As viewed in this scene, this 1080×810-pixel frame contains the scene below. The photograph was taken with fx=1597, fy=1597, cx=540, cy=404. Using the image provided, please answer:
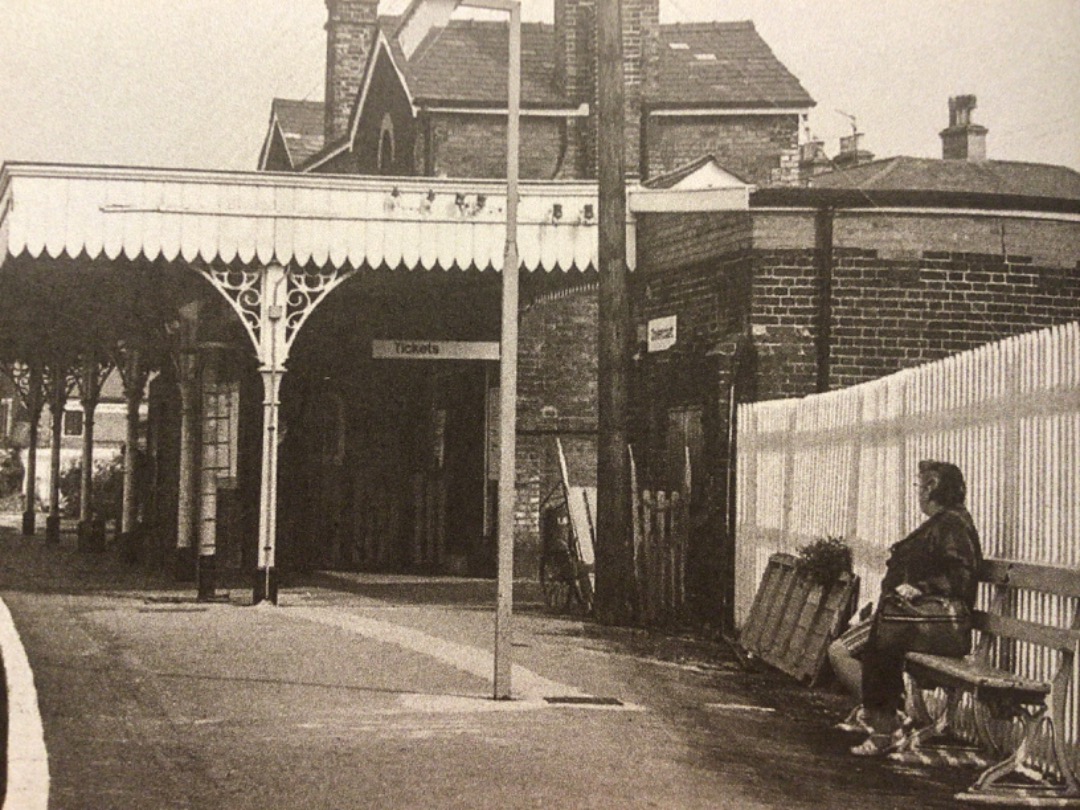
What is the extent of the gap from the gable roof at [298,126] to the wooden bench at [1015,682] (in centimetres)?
2604

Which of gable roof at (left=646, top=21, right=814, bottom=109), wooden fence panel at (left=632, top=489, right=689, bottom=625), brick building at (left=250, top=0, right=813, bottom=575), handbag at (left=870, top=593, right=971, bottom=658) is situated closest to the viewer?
handbag at (left=870, top=593, right=971, bottom=658)

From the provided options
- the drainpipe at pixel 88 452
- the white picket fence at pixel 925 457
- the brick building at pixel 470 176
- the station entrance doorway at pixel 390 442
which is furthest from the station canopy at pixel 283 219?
the drainpipe at pixel 88 452

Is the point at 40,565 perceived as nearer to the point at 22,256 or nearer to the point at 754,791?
the point at 22,256

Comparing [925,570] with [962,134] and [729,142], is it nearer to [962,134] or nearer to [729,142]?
[729,142]

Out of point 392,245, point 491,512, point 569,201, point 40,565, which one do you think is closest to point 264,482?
point 392,245

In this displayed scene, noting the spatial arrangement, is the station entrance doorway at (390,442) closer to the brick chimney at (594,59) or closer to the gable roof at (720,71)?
the brick chimney at (594,59)

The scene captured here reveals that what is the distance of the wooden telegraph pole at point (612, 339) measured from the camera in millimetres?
14023

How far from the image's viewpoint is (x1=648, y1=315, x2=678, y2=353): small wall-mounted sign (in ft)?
52.9

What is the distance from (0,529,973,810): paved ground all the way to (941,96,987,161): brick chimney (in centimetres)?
2534

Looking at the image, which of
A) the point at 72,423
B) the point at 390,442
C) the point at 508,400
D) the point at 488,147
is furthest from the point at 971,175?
the point at 72,423

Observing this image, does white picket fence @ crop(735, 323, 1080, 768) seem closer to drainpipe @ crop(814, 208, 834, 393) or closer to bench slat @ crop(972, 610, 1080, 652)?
bench slat @ crop(972, 610, 1080, 652)

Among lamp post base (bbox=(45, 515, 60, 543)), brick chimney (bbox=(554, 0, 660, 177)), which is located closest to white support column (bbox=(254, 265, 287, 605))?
brick chimney (bbox=(554, 0, 660, 177))

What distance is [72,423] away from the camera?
6456 centimetres

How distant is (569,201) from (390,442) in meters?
7.78
